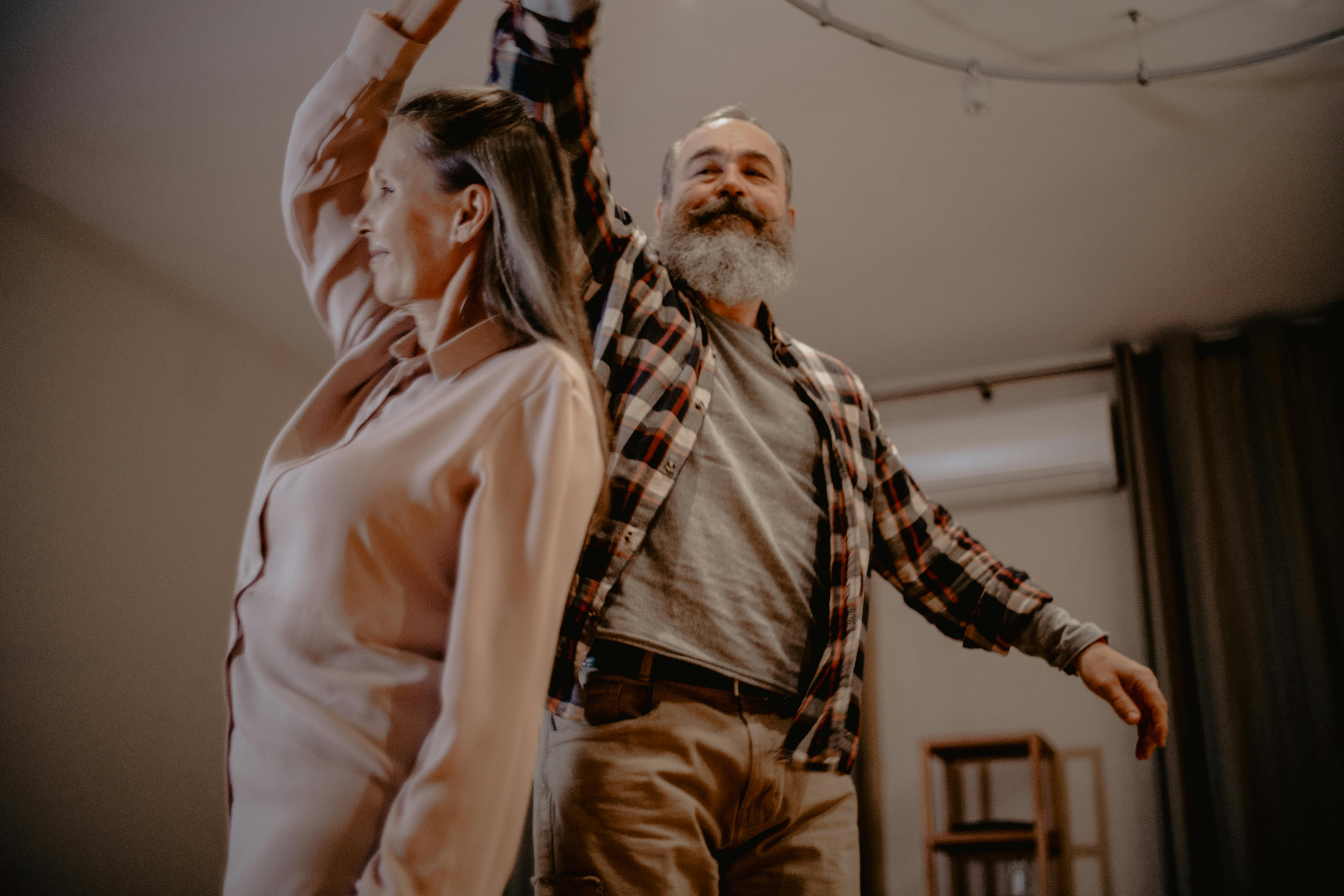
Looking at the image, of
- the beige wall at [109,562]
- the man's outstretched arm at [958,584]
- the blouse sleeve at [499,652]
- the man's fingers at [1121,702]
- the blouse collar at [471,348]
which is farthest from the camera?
the beige wall at [109,562]

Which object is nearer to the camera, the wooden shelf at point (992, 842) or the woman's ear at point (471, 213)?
the woman's ear at point (471, 213)

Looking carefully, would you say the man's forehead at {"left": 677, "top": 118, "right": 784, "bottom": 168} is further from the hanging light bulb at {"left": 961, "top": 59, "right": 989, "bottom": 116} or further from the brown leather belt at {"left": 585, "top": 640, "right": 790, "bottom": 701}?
the hanging light bulb at {"left": 961, "top": 59, "right": 989, "bottom": 116}

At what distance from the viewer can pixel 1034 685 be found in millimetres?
3865

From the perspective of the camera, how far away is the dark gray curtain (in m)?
3.22

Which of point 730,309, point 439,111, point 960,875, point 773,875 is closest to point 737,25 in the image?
point 730,309

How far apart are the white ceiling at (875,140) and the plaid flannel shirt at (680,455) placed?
4.51ft

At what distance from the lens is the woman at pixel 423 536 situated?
2.12 ft

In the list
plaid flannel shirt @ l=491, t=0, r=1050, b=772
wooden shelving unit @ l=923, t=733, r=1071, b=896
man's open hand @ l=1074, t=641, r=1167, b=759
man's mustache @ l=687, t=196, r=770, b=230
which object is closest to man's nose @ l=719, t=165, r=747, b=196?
man's mustache @ l=687, t=196, r=770, b=230

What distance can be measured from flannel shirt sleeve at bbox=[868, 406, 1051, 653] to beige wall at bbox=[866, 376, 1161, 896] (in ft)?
7.96

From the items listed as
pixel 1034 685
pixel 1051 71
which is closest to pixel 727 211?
pixel 1051 71

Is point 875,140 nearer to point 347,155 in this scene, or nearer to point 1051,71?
point 1051,71

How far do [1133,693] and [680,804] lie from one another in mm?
598

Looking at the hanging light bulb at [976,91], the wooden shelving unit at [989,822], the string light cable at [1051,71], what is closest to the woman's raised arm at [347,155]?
the string light cable at [1051,71]

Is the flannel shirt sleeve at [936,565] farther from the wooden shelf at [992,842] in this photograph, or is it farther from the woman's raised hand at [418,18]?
the wooden shelf at [992,842]
